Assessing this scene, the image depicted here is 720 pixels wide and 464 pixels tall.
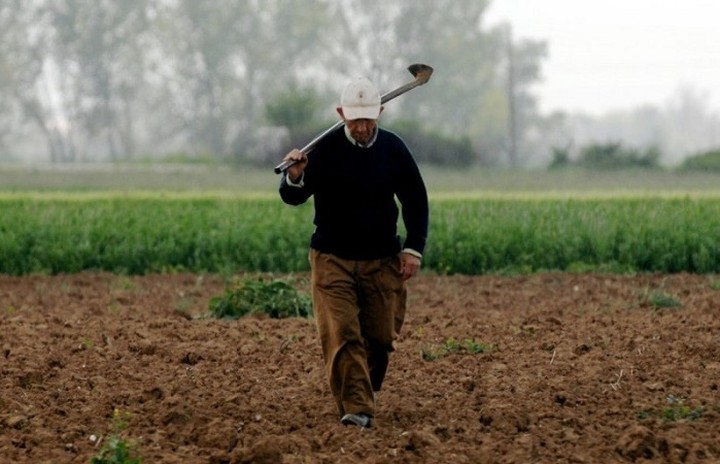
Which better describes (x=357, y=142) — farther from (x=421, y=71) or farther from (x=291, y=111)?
(x=291, y=111)

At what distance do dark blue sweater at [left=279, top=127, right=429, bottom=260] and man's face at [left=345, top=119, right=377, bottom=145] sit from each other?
7 centimetres

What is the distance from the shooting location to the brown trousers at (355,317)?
791 cm

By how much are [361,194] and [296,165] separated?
1.40ft

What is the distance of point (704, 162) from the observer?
42875 millimetres

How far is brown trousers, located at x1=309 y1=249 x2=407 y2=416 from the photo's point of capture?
7.91 meters

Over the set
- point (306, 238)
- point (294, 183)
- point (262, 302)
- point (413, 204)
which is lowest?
point (262, 302)

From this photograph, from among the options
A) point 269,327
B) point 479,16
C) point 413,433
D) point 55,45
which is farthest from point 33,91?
point 413,433

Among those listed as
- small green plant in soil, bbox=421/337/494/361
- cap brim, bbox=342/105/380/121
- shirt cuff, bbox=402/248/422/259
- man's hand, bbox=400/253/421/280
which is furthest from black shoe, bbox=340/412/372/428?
small green plant in soil, bbox=421/337/494/361

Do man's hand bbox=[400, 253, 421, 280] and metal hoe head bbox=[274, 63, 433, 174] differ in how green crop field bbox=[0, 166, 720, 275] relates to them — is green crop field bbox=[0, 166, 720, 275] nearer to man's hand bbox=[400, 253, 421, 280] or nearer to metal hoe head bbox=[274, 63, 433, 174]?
metal hoe head bbox=[274, 63, 433, 174]

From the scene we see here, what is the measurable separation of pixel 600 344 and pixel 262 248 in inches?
322

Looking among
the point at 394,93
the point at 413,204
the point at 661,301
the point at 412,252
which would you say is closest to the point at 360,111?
the point at 394,93

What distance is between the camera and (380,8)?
7294 cm

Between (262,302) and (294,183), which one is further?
(262,302)

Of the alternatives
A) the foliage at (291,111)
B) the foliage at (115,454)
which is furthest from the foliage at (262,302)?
the foliage at (291,111)
